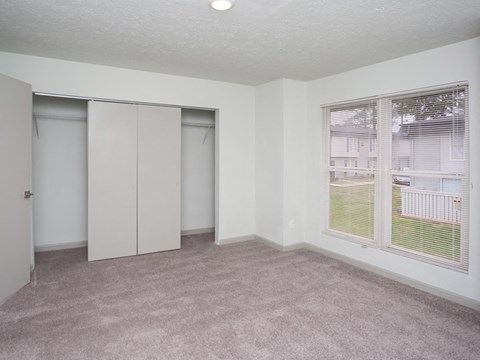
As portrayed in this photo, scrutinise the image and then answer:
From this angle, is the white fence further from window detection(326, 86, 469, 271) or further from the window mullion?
the window mullion

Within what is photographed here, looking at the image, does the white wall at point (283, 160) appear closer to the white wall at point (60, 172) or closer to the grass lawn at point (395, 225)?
the grass lawn at point (395, 225)

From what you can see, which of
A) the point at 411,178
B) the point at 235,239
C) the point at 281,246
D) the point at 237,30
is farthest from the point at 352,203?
the point at 237,30

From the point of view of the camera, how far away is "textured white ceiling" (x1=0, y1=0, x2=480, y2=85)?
2459 mm

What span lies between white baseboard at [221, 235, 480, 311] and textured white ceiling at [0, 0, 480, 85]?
2403 mm

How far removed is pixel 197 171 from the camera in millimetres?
5715

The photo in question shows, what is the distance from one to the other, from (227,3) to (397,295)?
307 centimetres

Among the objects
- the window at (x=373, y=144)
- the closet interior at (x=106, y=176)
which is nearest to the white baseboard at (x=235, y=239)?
the closet interior at (x=106, y=176)

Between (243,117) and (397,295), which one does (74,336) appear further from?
(243,117)

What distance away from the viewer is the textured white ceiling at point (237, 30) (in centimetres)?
246

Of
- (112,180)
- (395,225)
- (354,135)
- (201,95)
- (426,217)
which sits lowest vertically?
(395,225)

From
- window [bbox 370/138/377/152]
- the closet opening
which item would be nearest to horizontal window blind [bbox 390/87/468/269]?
window [bbox 370/138/377/152]

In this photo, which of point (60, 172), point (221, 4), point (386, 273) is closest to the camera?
point (221, 4)

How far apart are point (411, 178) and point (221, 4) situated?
8.76ft

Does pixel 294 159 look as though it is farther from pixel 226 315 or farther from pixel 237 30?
pixel 226 315
